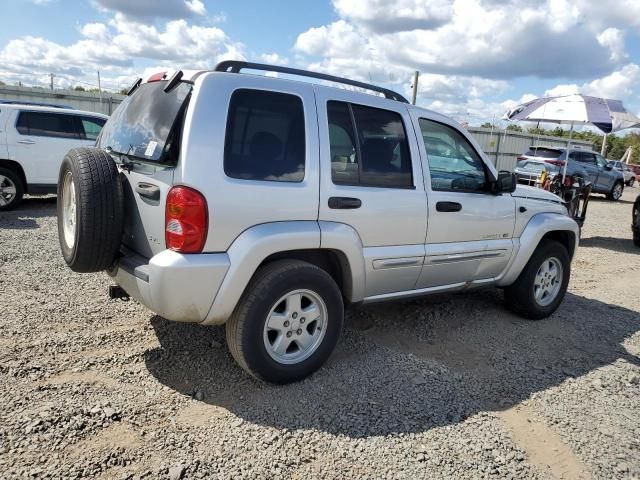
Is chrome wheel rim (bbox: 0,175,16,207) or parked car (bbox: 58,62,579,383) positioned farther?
chrome wheel rim (bbox: 0,175,16,207)

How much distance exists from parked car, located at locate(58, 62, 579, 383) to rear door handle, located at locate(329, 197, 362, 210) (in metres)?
0.01

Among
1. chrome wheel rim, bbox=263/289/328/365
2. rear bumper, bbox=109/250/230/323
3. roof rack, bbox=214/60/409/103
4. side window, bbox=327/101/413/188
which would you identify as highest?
roof rack, bbox=214/60/409/103

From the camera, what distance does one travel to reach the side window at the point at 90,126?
9539mm

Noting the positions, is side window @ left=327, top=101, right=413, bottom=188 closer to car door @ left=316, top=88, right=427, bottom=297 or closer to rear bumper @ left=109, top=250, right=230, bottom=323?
car door @ left=316, top=88, right=427, bottom=297

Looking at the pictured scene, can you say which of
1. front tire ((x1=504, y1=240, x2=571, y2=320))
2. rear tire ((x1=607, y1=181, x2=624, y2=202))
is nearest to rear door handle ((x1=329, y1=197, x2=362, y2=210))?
front tire ((x1=504, y1=240, x2=571, y2=320))

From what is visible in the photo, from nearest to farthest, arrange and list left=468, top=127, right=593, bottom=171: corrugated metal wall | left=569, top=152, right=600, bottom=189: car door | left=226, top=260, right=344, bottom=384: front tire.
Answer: left=226, top=260, right=344, bottom=384: front tire
left=569, top=152, right=600, bottom=189: car door
left=468, top=127, right=593, bottom=171: corrugated metal wall

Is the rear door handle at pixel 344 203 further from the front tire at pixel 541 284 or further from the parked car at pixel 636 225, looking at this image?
the parked car at pixel 636 225

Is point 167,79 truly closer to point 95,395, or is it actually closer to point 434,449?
point 95,395

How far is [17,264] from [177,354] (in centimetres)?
293

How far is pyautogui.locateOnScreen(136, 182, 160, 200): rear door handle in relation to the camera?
291 cm

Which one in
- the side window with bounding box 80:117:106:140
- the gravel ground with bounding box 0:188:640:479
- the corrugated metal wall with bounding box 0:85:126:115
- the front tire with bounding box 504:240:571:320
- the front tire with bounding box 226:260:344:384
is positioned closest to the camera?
the gravel ground with bounding box 0:188:640:479

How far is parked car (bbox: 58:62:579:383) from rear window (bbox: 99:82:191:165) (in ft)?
0.04

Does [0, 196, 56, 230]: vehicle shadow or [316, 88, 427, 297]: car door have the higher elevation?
[316, 88, 427, 297]: car door

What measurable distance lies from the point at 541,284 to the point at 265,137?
3.37 meters
